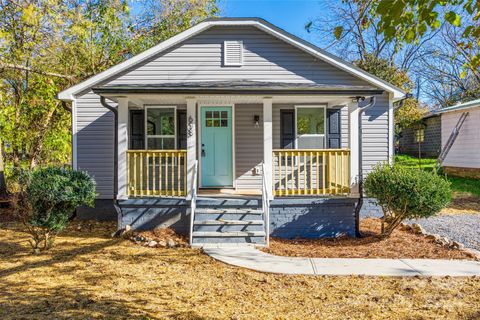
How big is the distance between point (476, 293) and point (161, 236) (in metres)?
5.09

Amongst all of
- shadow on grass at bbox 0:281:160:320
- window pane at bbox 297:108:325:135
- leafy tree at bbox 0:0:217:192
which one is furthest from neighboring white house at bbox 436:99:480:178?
shadow on grass at bbox 0:281:160:320

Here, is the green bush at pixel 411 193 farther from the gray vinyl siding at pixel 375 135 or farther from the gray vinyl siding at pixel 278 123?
the gray vinyl siding at pixel 278 123

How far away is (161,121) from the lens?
9117 mm

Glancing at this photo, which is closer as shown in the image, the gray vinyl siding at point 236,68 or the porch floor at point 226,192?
the porch floor at point 226,192

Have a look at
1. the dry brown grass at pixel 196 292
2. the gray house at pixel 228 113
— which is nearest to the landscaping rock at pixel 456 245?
the dry brown grass at pixel 196 292

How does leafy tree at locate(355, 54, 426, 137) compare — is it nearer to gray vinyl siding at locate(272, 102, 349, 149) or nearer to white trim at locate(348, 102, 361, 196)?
gray vinyl siding at locate(272, 102, 349, 149)

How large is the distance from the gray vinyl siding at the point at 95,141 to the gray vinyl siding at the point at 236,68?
4.68 feet

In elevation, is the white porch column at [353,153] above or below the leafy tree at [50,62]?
below

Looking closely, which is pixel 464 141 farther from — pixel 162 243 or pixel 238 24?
pixel 162 243

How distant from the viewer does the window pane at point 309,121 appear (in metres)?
9.17

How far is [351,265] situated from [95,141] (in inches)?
267

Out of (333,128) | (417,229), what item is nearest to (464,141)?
(333,128)

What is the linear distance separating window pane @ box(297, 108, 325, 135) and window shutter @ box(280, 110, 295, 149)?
0.16 metres

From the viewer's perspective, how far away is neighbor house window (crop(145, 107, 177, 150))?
29.7 feet
